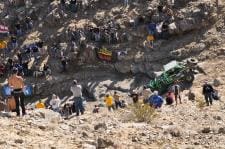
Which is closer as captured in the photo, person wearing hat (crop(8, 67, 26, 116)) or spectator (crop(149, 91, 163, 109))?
person wearing hat (crop(8, 67, 26, 116))

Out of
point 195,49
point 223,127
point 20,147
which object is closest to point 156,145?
point 223,127

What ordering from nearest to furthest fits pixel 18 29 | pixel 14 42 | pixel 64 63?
1. pixel 64 63
2. pixel 14 42
3. pixel 18 29

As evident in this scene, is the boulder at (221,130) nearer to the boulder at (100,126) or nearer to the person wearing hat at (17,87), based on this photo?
the boulder at (100,126)

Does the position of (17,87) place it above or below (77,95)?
above

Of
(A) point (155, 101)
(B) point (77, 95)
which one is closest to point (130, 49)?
(A) point (155, 101)

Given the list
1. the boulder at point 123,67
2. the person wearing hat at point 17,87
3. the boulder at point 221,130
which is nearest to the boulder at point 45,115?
the person wearing hat at point 17,87

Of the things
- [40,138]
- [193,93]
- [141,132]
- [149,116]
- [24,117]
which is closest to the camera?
[40,138]

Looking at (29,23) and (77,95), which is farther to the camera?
(29,23)

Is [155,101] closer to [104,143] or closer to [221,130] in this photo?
[221,130]

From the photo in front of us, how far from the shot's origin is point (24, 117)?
17.3 m

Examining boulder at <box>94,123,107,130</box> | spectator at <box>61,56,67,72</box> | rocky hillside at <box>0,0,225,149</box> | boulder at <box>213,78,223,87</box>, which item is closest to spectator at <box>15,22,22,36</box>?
rocky hillside at <box>0,0,225,149</box>

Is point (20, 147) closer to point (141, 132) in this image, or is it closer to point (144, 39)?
point (141, 132)

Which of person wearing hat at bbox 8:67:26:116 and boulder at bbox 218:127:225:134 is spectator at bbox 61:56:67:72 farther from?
boulder at bbox 218:127:225:134

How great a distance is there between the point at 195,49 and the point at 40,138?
18.9m
